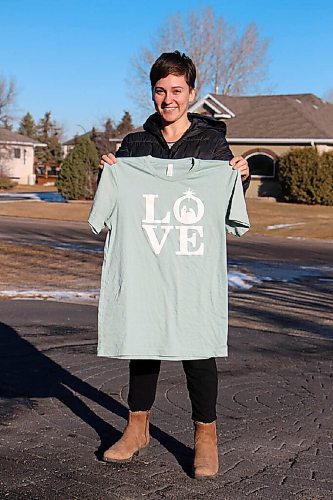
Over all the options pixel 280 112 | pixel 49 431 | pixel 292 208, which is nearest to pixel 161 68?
pixel 49 431

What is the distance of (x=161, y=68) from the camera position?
4.36 m

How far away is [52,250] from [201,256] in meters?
12.7

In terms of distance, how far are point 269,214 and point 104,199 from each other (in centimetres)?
2750

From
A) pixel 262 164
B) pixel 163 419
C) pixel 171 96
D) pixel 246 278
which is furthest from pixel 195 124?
pixel 262 164

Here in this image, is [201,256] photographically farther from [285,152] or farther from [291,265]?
[285,152]

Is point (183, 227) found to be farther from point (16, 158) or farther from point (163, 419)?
point (16, 158)

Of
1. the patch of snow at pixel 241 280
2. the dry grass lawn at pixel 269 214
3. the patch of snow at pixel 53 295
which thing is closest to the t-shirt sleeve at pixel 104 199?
the patch of snow at pixel 53 295

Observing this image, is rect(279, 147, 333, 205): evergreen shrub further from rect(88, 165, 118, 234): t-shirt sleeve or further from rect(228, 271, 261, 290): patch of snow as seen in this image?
rect(88, 165, 118, 234): t-shirt sleeve

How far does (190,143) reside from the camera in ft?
14.6

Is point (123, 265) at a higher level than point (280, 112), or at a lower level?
lower

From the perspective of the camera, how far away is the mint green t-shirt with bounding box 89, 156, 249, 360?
4.24 meters

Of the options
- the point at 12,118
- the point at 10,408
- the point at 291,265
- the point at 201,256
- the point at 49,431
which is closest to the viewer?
the point at 201,256

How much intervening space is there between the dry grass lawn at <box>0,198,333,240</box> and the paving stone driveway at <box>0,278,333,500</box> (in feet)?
55.5

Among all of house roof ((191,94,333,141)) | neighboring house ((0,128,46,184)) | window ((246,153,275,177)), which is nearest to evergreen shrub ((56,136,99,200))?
house roof ((191,94,333,141))
